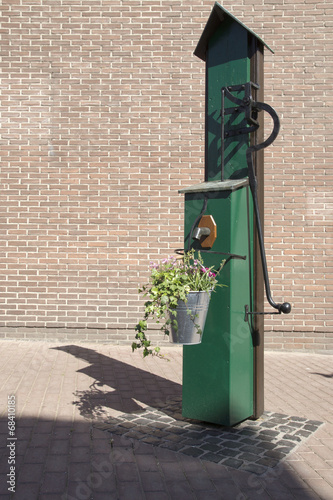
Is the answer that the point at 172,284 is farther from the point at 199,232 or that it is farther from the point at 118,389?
the point at 118,389

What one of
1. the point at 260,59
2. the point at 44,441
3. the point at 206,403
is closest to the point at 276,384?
the point at 206,403

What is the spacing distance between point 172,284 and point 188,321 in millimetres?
275

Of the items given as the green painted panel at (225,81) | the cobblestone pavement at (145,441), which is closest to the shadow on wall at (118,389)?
the cobblestone pavement at (145,441)

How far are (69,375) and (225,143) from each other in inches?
122

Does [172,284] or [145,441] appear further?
[145,441]

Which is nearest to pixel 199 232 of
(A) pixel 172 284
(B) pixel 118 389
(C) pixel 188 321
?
(A) pixel 172 284

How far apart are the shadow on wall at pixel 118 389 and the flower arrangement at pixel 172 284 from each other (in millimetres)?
1099

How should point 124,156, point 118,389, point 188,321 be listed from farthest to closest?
1. point 124,156
2. point 118,389
3. point 188,321

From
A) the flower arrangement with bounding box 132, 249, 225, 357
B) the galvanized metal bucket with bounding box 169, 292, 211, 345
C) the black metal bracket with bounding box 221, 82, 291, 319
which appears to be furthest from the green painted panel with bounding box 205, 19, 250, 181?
the galvanized metal bucket with bounding box 169, 292, 211, 345

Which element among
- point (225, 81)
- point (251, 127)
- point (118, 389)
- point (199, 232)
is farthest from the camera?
point (118, 389)

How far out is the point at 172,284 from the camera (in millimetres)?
3229

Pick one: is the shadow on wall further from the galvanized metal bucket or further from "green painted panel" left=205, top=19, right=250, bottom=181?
"green painted panel" left=205, top=19, right=250, bottom=181

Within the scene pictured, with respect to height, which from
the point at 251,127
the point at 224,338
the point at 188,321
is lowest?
the point at 224,338

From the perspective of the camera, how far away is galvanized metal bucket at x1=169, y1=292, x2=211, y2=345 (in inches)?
126
